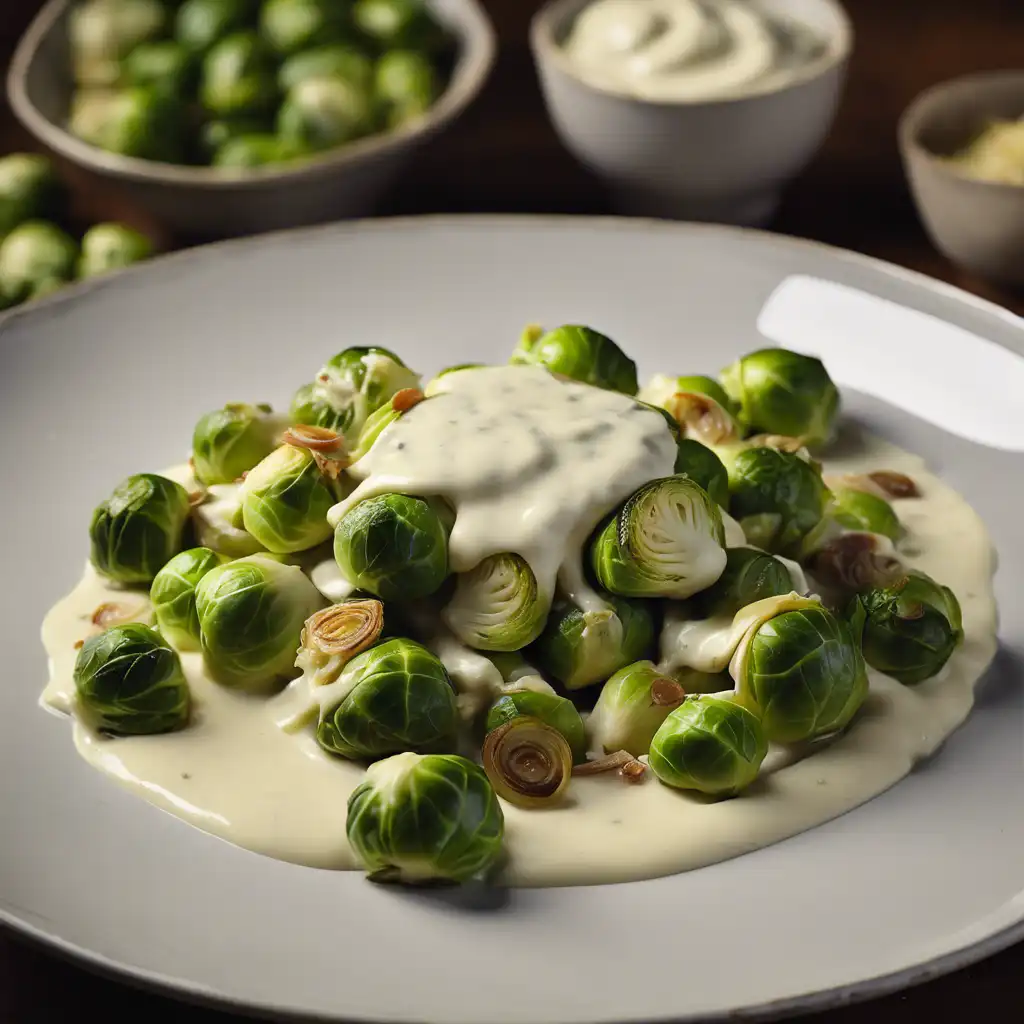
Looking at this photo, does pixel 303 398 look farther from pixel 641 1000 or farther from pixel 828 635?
pixel 641 1000

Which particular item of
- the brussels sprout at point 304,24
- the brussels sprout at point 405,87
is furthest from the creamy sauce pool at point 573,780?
the brussels sprout at point 304,24

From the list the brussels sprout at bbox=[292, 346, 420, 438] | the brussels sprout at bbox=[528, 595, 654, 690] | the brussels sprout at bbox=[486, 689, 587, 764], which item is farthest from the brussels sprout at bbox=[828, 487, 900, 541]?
the brussels sprout at bbox=[292, 346, 420, 438]

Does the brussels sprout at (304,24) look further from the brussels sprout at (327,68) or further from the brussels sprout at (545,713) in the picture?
the brussels sprout at (545,713)

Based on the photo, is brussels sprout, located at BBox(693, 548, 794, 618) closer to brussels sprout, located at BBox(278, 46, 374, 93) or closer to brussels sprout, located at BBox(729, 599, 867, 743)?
brussels sprout, located at BBox(729, 599, 867, 743)

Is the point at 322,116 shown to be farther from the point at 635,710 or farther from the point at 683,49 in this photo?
the point at 635,710

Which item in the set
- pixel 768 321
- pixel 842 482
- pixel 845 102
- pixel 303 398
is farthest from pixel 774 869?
pixel 845 102

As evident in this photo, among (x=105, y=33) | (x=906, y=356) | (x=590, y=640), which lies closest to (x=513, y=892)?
(x=590, y=640)
